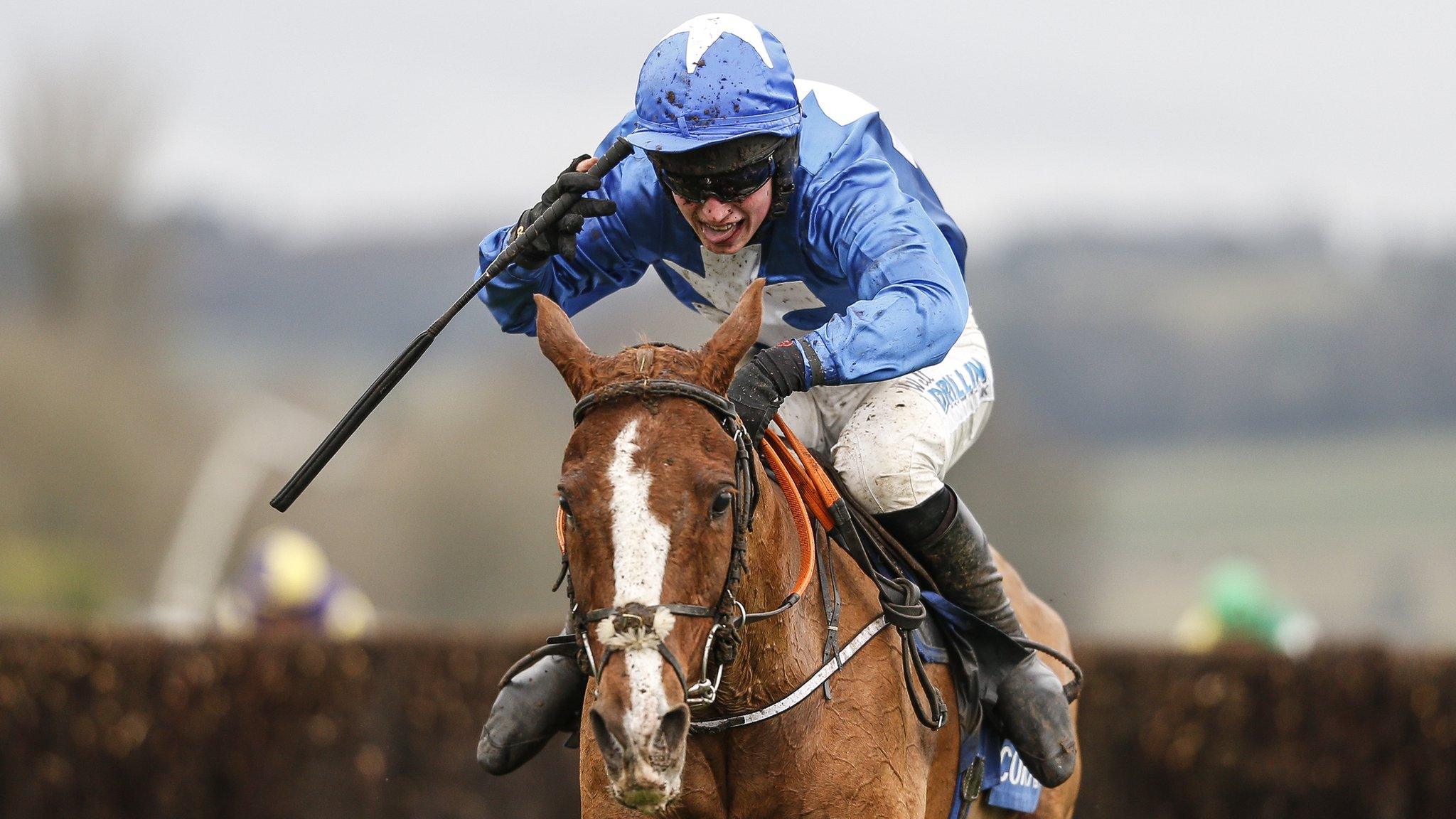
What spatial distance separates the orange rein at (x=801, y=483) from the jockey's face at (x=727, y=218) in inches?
20.3

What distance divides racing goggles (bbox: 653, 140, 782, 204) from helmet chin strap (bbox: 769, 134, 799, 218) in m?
0.04

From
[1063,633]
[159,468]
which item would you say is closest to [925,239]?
[1063,633]

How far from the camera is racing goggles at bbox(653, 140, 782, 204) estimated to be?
4352 millimetres

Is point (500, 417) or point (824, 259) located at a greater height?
point (824, 259)

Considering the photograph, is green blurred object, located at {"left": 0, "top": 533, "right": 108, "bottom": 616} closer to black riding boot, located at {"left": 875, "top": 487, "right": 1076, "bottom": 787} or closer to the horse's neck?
black riding boot, located at {"left": 875, "top": 487, "right": 1076, "bottom": 787}

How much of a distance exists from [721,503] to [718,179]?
3.83 ft

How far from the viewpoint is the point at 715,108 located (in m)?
4.28

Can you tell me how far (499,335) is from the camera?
36844 mm

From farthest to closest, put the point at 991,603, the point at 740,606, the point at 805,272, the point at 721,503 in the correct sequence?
the point at 805,272 → the point at 991,603 → the point at 740,606 → the point at 721,503

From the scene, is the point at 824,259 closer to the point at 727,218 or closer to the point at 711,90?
the point at 727,218

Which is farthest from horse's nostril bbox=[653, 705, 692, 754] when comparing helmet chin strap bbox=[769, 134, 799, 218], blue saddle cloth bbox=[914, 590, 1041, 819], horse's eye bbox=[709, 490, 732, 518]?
helmet chin strap bbox=[769, 134, 799, 218]

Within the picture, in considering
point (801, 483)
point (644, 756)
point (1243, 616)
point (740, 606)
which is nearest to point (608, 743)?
point (644, 756)

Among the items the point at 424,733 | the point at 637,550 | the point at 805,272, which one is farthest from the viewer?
the point at 424,733

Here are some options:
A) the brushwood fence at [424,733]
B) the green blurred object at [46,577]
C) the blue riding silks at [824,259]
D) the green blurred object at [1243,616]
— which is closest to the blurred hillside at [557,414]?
the green blurred object at [46,577]
